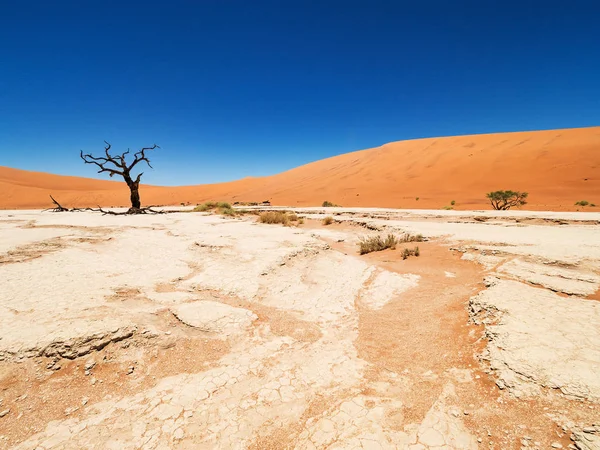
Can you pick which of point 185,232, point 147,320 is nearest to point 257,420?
point 147,320

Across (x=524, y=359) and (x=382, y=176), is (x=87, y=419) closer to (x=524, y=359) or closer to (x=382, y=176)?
(x=524, y=359)

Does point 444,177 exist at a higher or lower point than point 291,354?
higher

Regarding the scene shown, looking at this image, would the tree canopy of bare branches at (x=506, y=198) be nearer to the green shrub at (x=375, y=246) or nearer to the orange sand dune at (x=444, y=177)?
the orange sand dune at (x=444, y=177)

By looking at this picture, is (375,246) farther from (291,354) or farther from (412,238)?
(291,354)

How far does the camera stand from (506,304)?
122 inches

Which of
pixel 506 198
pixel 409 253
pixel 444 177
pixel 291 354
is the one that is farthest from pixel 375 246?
pixel 444 177

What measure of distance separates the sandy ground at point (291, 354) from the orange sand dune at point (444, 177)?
668 inches

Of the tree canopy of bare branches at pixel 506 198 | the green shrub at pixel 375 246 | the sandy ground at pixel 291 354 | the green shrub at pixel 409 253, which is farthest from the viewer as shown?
the tree canopy of bare branches at pixel 506 198

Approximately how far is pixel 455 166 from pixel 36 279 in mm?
32380

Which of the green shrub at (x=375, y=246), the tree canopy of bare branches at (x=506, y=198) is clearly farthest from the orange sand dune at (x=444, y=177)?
the green shrub at (x=375, y=246)

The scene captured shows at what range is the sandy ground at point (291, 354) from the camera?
177 centimetres

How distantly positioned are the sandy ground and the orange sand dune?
1697cm

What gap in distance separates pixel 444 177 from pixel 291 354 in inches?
1121

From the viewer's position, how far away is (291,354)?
2.64 meters
